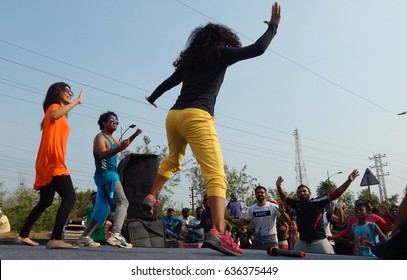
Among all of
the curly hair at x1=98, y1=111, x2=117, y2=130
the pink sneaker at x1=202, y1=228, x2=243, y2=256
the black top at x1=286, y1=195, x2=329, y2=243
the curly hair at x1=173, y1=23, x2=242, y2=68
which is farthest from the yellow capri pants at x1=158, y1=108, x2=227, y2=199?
the black top at x1=286, y1=195, x2=329, y2=243

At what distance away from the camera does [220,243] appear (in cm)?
325

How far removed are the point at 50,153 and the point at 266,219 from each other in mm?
4015

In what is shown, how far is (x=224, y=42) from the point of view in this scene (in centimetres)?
380

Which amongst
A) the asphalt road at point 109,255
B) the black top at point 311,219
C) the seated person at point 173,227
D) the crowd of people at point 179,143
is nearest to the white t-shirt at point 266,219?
the black top at point 311,219

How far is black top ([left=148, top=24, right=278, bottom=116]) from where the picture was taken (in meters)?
3.57

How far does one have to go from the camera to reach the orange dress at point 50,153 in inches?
Result: 161

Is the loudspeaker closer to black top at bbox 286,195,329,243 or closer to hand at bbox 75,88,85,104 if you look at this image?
black top at bbox 286,195,329,243

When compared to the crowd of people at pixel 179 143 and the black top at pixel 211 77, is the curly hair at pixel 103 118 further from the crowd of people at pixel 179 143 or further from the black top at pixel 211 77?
the black top at pixel 211 77

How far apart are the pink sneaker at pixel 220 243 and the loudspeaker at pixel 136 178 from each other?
708 centimetres

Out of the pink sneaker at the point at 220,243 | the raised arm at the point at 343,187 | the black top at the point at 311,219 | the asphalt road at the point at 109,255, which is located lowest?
the asphalt road at the point at 109,255

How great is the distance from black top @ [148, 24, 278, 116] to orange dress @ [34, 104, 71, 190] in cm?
128
